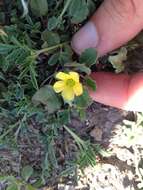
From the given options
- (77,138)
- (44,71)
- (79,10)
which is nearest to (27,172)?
(77,138)

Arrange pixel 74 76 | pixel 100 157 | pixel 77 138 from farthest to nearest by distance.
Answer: pixel 100 157 → pixel 77 138 → pixel 74 76

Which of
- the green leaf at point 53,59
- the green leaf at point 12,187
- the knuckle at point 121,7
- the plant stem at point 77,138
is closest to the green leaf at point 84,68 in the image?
the green leaf at point 53,59

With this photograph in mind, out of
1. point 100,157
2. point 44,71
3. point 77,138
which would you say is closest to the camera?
point 44,71

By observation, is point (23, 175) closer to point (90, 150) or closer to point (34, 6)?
point (90, 150)

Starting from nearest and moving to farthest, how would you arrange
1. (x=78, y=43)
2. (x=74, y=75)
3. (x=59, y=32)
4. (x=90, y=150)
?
(x=74, y=75)
(x=78, y=43)
(x=59, y=32)
(x=90, y=150)

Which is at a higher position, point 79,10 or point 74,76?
point 79,10

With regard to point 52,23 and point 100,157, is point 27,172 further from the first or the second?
point 52,23

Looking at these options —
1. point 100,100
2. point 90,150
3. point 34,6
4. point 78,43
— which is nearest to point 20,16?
point 34,6

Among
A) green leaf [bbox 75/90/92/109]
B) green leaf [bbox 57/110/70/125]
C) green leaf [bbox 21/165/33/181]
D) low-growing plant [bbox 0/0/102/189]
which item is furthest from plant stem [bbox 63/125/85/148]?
green leaf [bbox 75/90/92/109]
